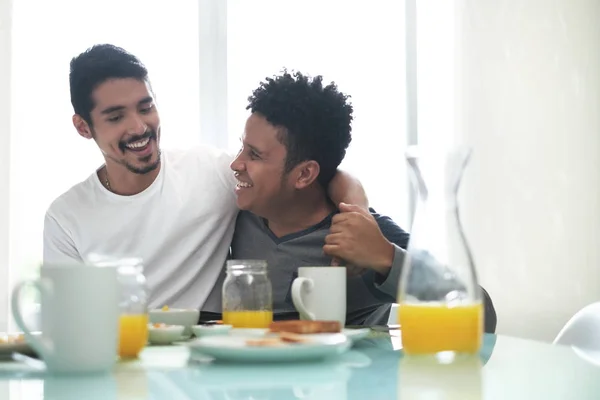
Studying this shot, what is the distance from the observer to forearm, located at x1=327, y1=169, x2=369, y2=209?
5.81 feet

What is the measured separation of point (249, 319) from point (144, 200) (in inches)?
34.0

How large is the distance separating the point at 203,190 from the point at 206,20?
131cm

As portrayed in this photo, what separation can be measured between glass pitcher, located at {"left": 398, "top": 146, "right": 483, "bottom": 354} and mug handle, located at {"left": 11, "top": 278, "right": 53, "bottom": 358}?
1.28ft

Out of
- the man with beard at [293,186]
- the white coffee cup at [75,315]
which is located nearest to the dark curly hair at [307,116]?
the man with beard at [293,186]

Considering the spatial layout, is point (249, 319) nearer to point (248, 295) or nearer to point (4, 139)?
point (248, 295)

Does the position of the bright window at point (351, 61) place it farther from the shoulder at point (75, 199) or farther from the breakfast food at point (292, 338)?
the breakfast food at point (292, 338)

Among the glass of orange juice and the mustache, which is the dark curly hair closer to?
the mustache

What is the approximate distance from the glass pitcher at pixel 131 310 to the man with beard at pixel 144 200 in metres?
0.93

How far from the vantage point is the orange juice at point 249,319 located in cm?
120

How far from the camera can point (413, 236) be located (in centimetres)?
91

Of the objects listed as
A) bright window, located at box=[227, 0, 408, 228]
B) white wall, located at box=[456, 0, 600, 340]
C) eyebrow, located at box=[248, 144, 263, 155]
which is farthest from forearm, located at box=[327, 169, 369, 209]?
white wall, located at box=[456, 0, 600, 340]

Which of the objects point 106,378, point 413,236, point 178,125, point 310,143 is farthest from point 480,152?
point 106,378

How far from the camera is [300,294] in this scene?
1.20 meters

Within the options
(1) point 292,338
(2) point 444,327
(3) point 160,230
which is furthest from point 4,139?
(2) point 444,327
